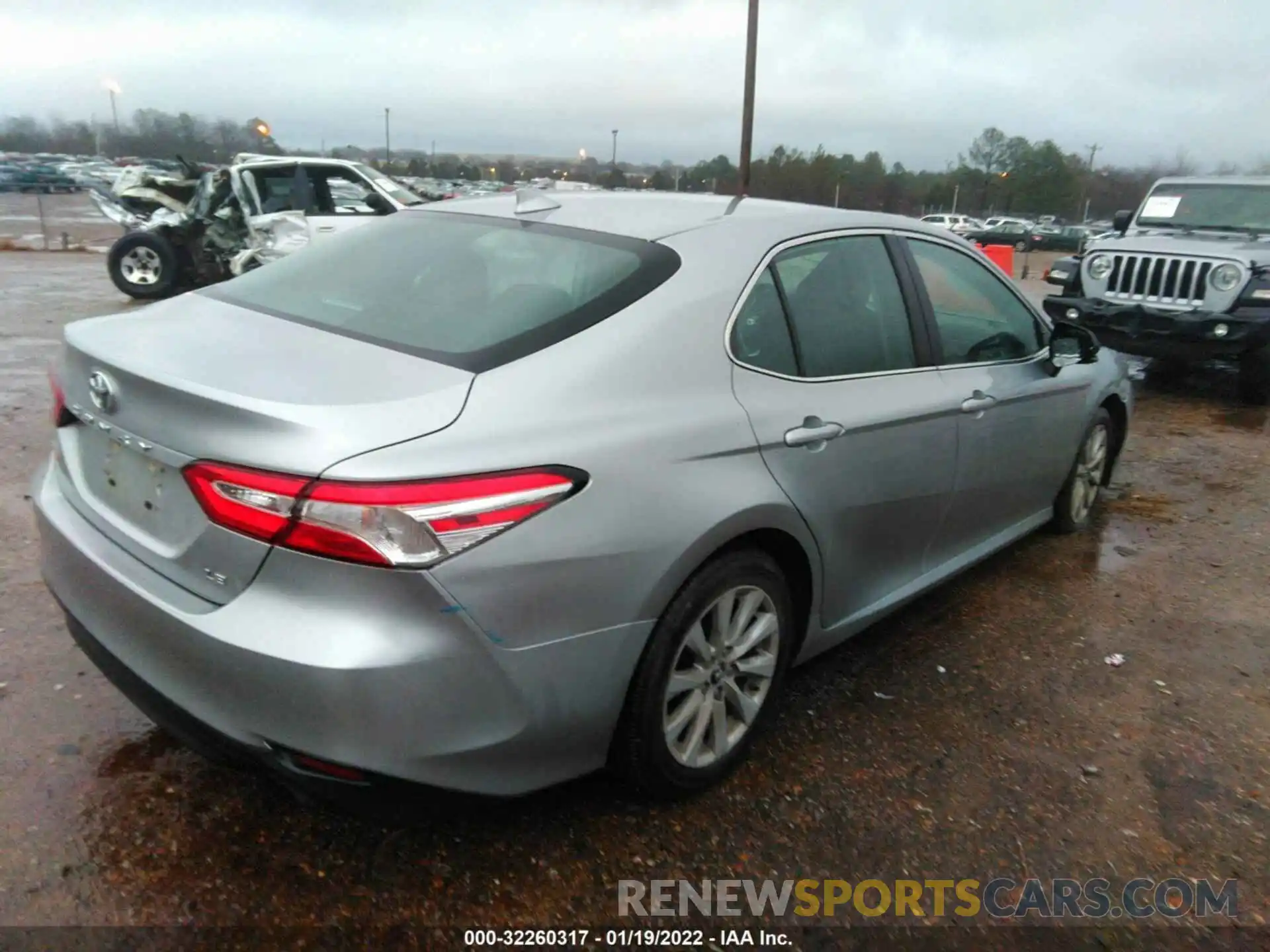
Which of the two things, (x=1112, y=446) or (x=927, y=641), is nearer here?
(x=927, y=641)

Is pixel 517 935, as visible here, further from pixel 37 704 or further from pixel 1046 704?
pixel 1046 704

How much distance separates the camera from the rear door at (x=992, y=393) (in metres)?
3.47

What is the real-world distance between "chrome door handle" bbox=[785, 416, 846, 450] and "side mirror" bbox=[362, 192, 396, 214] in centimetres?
1023

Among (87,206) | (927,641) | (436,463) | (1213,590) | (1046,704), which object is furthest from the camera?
(87,206)

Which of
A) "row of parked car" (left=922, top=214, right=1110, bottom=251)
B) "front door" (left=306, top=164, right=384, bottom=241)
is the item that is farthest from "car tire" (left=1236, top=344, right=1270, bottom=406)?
"row of parked car" (left=922, top=214, right=1110, bottom=251)

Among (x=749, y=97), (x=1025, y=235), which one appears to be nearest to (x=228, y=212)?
(x=749, y=97)

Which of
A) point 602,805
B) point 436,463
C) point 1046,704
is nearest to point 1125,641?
point 1046,704

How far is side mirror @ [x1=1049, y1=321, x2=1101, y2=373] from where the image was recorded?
4.02 meters

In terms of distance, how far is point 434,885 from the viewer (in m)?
2.30

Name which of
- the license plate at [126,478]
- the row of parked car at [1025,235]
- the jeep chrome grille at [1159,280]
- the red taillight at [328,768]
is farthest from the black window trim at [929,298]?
the row of parked car at [1025,235]

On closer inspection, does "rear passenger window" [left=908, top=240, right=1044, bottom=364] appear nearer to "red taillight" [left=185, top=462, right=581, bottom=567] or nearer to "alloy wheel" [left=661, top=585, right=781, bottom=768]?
"alloy wheel" [left=661, top=585, right=781, bottom=768]

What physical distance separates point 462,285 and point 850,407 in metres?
1.20

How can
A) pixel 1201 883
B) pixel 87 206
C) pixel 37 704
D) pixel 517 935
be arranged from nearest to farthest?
pixel 517 935 → pixel 1201 883 → pixel 37 704 → pixel 87 206

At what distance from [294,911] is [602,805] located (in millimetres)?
818
